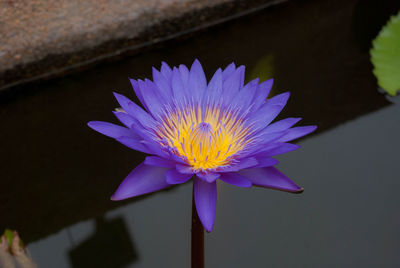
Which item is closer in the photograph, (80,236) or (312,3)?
(80,236)

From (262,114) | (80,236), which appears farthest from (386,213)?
(80,236)

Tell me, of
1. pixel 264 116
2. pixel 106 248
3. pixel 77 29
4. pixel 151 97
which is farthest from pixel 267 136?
pixel 77 29

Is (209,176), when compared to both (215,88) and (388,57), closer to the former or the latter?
(215,88)

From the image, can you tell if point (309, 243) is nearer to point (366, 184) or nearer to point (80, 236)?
point (366, 184)

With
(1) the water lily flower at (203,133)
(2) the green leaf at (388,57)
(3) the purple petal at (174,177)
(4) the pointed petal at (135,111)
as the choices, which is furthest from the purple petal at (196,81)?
(2) the green leaf at (388,57)

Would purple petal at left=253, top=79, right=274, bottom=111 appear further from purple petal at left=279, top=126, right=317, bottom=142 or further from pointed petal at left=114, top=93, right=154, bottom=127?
pointed petal at left=114, top=93, right=154, bottom=127

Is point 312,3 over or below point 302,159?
over

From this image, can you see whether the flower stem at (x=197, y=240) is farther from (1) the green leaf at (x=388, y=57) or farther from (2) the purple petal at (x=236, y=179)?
(1) the green leaf at (x=388, y=57)
